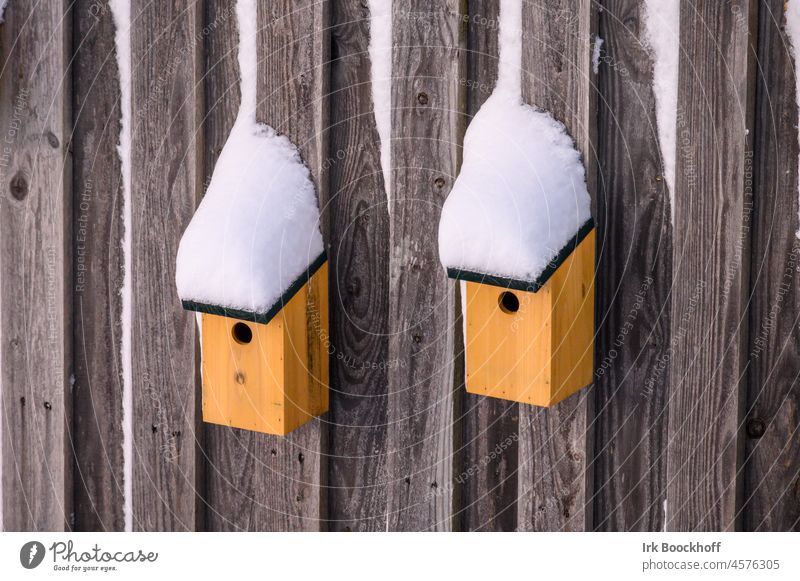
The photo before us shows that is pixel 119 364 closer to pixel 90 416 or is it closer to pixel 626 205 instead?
pixel 90 416

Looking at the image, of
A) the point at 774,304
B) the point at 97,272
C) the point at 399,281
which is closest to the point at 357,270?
the point at 399,281

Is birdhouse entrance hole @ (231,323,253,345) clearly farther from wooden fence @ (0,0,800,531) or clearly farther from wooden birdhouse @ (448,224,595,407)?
wooden birdhouse @ (448,224,595,407)

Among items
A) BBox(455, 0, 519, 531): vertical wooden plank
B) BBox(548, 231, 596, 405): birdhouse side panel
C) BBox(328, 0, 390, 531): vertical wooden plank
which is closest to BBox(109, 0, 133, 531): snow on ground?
BBox(328, 0, 390, 531): vertical wooden plank

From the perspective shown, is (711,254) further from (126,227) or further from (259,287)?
(126,227)

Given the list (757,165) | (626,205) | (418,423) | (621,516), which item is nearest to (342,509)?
(418,423)

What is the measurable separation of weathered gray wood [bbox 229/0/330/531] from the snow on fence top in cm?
3

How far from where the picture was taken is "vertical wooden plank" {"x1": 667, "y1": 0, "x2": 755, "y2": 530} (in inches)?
85.6

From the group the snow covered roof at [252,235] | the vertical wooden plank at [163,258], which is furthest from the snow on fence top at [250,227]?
the vertical wooden plank at [163,258]

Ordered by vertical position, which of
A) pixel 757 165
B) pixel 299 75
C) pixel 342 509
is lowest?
pixel 342 509

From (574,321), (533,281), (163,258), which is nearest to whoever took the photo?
(533,281)

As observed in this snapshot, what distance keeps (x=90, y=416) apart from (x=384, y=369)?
2.53ft

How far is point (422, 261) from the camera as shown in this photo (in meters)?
2.42

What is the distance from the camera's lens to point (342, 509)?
8.53 ft

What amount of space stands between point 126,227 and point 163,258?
0.38ft
